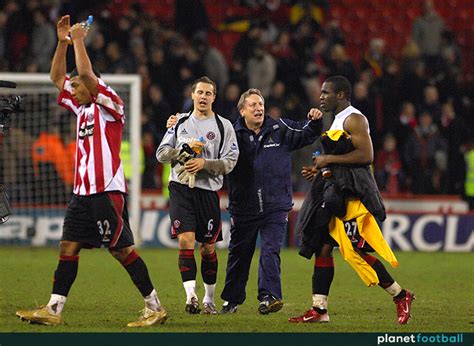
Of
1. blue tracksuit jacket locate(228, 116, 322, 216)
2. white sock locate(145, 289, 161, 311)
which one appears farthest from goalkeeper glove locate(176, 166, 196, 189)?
white sock locate(145, 289, 161, 311)

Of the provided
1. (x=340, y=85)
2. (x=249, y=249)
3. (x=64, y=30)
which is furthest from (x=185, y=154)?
(x=64, y=30)

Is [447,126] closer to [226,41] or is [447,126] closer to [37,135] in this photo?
[226,41]

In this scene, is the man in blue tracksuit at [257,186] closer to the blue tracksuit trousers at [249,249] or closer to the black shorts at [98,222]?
the blue tracksuit trousers at [249,249]

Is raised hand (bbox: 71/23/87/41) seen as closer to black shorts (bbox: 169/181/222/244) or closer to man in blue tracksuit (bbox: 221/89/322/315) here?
black shorts (bbox: 169/181/222/244)

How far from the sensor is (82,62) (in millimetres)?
7988

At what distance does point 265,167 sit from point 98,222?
1.94 meters

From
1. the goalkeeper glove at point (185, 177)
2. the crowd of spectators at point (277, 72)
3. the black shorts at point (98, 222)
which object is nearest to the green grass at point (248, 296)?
the black shorts at point (98, 222)

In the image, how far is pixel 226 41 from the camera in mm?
21016

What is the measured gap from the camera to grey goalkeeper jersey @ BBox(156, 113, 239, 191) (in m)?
9.20

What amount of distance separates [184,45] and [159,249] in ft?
13.7

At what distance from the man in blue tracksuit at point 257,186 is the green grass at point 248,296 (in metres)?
0.43

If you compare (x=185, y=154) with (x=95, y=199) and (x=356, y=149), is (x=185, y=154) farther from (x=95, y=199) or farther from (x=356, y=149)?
(x=356, y=149)

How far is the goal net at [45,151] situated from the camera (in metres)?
16.1
